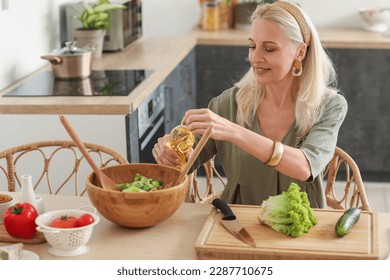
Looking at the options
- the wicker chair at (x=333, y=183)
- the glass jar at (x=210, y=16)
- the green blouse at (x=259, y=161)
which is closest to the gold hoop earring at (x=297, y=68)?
the green blouse at (x=259, y=161)

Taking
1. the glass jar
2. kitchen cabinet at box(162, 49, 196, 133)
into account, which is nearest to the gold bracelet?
kitchen cabinet at box(162, 49, 196, 133)

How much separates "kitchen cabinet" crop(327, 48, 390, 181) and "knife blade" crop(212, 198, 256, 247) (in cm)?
277

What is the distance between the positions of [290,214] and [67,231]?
1.77 feet

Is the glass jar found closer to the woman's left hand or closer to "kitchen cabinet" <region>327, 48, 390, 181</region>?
"kitchen cabinet" <region>327, 48, 390, 181</region>

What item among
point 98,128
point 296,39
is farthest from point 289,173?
point 98,128

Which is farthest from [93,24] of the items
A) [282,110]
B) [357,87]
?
[282,110]

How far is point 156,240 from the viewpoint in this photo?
78.9 inches

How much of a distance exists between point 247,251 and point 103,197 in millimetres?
390

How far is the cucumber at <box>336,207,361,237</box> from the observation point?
194 cm

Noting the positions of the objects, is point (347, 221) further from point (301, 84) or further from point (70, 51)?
point (70, 51)

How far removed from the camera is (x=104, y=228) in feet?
6.82

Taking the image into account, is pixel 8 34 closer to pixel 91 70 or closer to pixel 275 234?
pixel 91 70

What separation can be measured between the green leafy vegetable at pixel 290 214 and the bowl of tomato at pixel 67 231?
1.41 feet

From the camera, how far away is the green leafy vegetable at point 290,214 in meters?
1.93
